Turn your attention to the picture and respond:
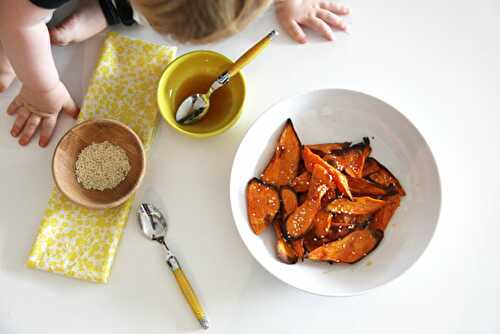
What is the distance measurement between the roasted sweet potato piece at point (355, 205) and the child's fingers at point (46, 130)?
479mm

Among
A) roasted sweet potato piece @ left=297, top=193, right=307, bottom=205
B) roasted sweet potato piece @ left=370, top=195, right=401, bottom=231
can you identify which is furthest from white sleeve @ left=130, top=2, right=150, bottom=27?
roasted sweet potato piece @ left=370, top=195, right=401, bottom=231

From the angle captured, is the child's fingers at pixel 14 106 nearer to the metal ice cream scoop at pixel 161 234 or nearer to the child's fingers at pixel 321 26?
the metal ice cream scoop at pixel 161 234

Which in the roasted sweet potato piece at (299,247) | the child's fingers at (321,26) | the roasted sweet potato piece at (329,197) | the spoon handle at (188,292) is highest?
the child's fingers at (321,26)

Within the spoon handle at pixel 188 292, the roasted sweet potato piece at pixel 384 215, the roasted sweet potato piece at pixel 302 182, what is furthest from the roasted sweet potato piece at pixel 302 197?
the spoon handle at pixel 188 292

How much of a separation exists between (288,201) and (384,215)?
152 millimetres

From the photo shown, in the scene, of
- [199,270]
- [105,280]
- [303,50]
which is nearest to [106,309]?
[105,280]

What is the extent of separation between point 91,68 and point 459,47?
653 millimetres

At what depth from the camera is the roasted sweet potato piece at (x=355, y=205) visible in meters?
0.76

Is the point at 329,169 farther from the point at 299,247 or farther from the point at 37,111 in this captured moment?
→ the point at 37,111

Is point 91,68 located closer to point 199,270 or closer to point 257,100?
point 257,100

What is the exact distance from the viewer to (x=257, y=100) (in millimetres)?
875

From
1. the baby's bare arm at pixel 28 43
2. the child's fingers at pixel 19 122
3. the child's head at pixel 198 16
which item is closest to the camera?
the child's head at pixel 198 16

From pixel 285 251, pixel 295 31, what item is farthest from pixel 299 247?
pixel 295 31

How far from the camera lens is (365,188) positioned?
783 mm
